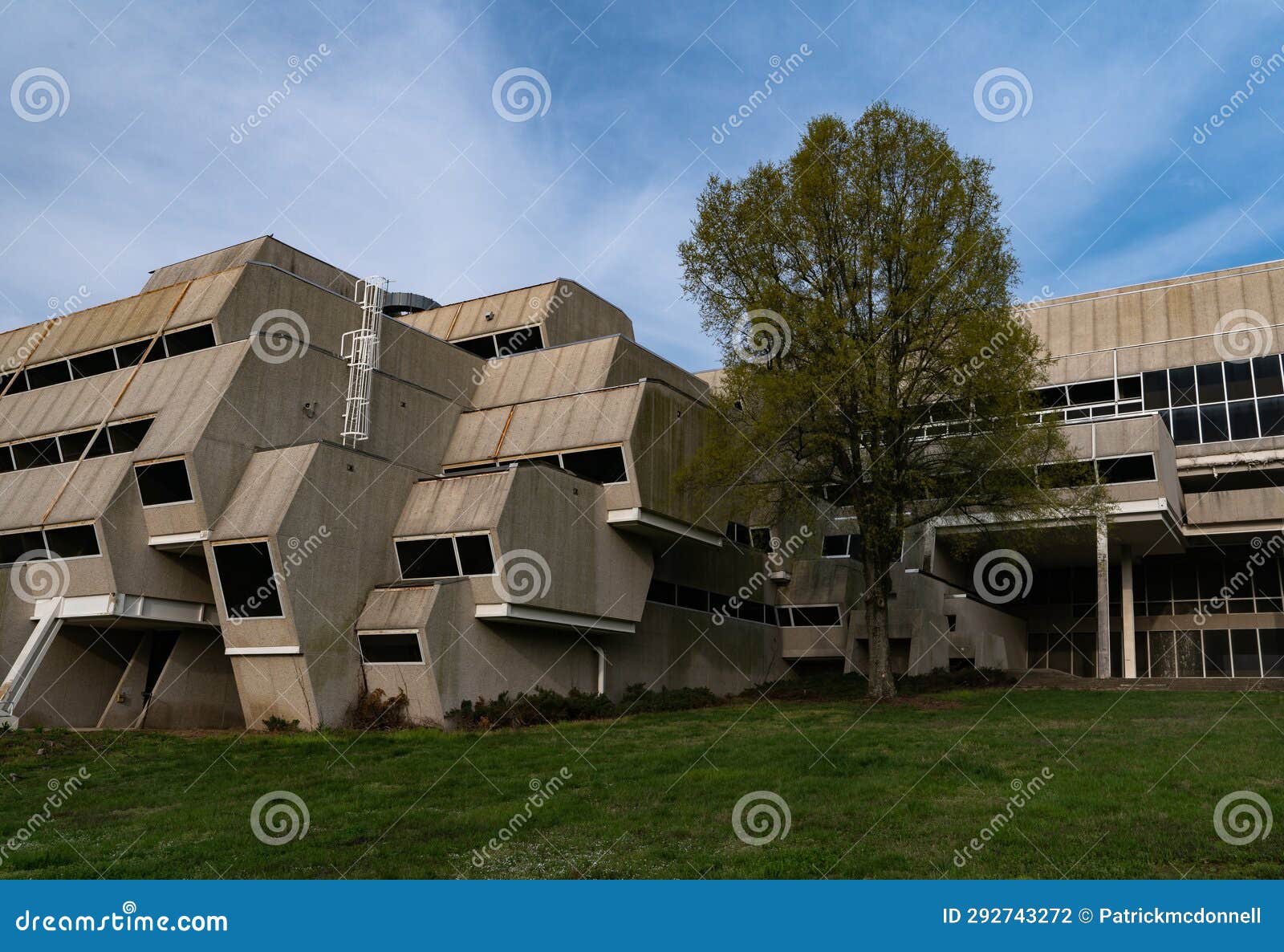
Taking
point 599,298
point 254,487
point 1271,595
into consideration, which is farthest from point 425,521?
point 1271,595

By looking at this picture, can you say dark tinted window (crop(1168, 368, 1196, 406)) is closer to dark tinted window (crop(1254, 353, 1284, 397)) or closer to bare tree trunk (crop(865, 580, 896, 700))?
dark tinted window (crop(1254, 353, 1284, 397))

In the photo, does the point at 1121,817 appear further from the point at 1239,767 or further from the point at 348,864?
the point at 348,864

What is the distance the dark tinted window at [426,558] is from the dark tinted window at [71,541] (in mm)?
7492

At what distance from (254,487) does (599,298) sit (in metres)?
16.7

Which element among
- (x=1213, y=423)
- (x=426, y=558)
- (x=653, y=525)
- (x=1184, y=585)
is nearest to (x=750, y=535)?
(x=653, y=525)

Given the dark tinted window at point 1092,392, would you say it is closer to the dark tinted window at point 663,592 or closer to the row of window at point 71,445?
the dark tinted window at point 663,592

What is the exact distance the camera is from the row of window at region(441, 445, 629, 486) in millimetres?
27969

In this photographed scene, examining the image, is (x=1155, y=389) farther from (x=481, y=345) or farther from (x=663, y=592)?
(x=481, y=345)

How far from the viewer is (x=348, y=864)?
416 inches

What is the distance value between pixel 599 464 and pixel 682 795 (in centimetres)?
1526

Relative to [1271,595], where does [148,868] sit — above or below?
below

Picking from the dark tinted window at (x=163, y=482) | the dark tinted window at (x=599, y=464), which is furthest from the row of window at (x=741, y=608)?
the dark tinted window at (x=163, y=482)

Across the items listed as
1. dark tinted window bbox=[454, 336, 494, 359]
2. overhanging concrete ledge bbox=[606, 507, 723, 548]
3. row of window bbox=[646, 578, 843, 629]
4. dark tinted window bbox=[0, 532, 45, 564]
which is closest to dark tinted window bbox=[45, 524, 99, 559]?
dark tinted window bbox=[0, 532, 45, 564]

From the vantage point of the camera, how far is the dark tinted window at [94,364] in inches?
1179
